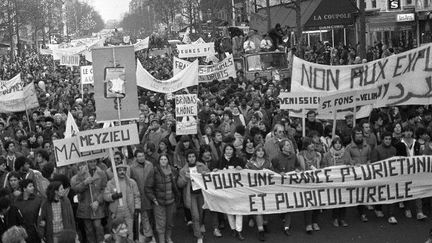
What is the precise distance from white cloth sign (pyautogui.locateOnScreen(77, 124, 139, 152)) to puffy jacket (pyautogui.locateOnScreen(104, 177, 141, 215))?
0.51 m

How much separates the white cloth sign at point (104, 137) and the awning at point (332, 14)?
24008 millimetres

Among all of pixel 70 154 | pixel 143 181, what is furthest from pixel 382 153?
pixel 70 154

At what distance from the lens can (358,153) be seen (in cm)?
1098

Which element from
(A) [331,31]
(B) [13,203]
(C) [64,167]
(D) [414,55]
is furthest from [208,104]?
(A) [331,31]

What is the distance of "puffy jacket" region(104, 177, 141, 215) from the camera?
32.2 ft

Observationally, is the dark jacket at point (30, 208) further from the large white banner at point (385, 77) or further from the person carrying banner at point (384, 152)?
the large white banner at point (385, 77)

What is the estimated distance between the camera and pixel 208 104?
16.2 metres

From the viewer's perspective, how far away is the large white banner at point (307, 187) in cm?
1051

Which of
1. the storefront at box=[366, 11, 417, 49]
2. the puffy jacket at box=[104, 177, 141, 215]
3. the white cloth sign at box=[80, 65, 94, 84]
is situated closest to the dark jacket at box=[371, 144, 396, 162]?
the puffy jacket at box=[104, 177, 141, 215]

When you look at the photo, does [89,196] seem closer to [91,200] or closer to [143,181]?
[91,200]

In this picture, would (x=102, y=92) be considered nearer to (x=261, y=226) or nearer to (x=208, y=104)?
(x=261, y=226)

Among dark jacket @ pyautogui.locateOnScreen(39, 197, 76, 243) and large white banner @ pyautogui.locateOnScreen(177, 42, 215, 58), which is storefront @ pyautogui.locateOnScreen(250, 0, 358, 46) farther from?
dark jacket @ pyautogui.locateOnScreen(39, 197, 76, 243)

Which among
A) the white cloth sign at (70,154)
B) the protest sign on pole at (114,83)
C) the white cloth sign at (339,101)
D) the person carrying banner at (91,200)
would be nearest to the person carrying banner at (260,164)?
the protest sign on pole at (114,83)

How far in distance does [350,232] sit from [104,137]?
12.3ft
